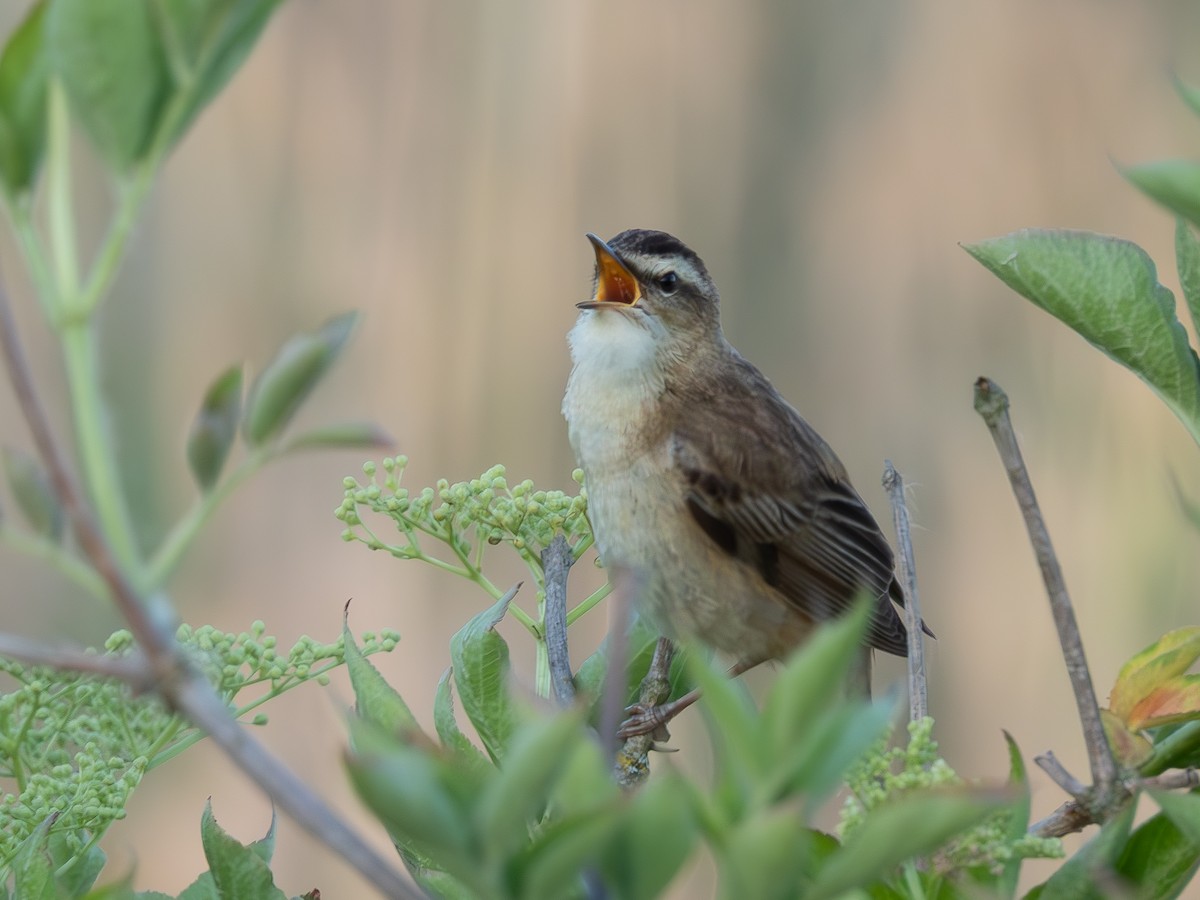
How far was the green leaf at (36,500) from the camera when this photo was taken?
0.52 meters

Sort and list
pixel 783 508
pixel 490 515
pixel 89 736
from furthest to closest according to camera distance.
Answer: pixel 783 508
pixel 490 515
pixel 89 736

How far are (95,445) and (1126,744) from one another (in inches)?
24.2

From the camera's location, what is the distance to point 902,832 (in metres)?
0.47

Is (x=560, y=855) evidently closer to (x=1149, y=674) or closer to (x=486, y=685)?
(x=486, y=685)

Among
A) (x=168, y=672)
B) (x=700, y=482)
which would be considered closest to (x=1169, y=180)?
(x=168, y=672)

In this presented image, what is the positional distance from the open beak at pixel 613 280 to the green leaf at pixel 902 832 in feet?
7.08

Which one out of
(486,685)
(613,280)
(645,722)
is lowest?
(645,722)

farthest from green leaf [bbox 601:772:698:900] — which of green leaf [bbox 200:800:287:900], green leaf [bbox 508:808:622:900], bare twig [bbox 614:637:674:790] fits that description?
bare twig [bbox 614:637:674:790]

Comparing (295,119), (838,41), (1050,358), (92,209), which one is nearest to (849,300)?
(1050,358)

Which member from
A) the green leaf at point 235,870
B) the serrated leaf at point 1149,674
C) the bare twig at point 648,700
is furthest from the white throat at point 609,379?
the green leaf at point 235,870

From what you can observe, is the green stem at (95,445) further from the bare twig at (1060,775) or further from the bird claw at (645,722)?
the bird claw at (645,722)

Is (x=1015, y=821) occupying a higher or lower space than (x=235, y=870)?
higher

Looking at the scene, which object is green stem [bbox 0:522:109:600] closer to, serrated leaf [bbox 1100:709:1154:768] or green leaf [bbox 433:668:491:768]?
green leaf [bbox 433:668:491:768]

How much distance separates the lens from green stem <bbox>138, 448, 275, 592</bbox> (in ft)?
1.56
